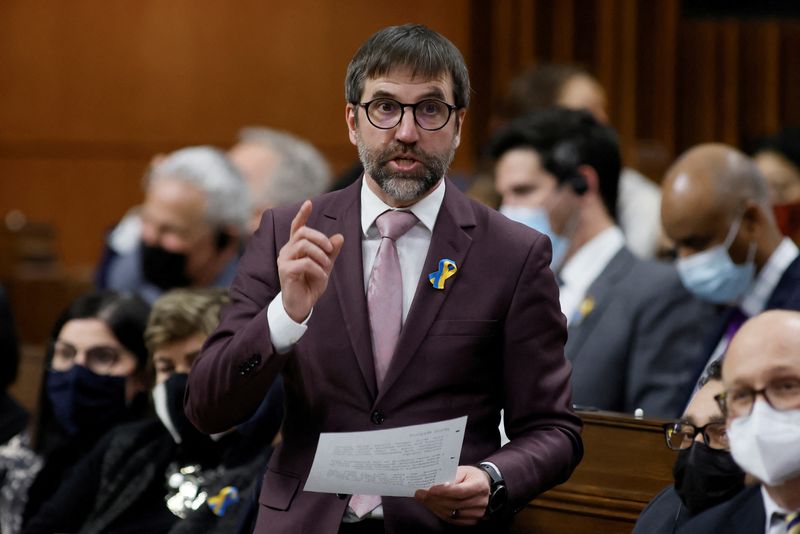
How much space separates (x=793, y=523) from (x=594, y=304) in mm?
1887

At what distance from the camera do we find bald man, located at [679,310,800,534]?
2.28 meters

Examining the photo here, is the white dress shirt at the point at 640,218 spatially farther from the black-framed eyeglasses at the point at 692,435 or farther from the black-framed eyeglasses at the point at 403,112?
the black-framed eyeglasses at the point at 403,112

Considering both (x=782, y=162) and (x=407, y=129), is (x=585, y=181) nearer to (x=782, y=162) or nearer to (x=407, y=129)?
(x=782, y=162)

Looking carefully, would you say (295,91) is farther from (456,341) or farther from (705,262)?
(456,341)

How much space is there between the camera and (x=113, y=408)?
410cm

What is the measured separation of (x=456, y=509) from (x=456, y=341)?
29 centimetres

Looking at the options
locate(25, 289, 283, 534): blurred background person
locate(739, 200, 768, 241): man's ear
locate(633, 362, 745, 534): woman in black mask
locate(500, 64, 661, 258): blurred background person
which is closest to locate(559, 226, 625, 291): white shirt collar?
locate(739, 200, 768, 241): man's ear

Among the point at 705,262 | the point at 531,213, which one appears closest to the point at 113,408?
the point at 531,213

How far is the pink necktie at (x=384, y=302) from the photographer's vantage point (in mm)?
2471

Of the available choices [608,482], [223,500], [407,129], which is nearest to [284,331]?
[407,129]

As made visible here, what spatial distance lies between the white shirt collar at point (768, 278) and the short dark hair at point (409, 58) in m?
1.62

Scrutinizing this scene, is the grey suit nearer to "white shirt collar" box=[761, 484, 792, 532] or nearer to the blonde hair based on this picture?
the blonde hair

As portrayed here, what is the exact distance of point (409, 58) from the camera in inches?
96.1

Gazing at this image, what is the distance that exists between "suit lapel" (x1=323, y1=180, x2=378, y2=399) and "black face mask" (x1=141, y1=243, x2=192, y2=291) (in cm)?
277
